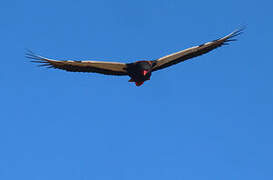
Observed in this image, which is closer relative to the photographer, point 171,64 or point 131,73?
point 131,73

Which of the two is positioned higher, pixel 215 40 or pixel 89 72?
pixel 215 40

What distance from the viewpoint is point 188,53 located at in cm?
4019

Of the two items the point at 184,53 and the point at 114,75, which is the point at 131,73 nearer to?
the point at 114,75

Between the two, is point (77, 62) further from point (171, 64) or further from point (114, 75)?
point (171, 64)


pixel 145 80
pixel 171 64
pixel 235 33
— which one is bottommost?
pixel 145 80

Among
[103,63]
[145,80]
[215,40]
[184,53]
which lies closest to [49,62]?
[103,63]

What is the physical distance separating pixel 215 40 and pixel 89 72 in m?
9.71

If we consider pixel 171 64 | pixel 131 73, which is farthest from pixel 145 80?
pixel 171 64

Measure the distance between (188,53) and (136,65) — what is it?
195 inches

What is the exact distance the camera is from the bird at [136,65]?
37188 mm

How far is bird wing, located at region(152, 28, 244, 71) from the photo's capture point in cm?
3916

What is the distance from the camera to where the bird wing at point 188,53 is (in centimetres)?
3916

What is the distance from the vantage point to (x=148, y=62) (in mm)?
37375

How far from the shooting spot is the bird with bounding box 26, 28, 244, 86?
3719 cm
